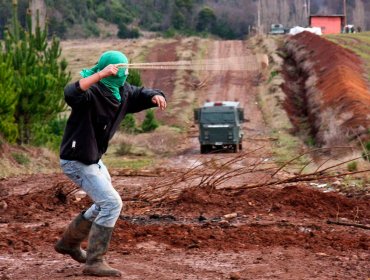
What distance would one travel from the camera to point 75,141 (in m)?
8.09

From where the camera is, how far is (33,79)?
27609 mm

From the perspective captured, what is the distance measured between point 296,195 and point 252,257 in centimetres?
393

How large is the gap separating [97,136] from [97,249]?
1015 millimetres

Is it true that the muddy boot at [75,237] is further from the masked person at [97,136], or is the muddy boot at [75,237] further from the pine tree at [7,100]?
the pine tree at [7,100]

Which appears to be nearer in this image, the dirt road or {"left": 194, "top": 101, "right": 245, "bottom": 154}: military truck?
the dirt road

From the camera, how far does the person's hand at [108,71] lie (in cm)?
791

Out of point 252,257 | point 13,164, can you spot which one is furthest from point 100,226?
point 13,164

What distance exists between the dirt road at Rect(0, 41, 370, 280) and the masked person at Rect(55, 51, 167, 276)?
16.5 inches

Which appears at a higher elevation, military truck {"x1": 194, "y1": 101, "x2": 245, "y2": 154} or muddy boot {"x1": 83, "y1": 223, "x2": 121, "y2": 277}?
muddy boot {"x1": 83, "y1": 223, "x2": 121, "y2": 277}

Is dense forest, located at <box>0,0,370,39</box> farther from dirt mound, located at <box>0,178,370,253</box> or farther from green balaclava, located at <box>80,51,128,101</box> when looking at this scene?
green balaclava, located at <box>80,51,128,101</box>

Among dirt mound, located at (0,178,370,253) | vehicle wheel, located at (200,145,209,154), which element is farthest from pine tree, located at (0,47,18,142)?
dirt mound, located at (0,178,370,253)

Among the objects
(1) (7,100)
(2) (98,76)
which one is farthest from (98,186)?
(1) (7,100)

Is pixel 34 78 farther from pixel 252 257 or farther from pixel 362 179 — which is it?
pixel 252 257

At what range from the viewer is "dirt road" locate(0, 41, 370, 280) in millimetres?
8656
